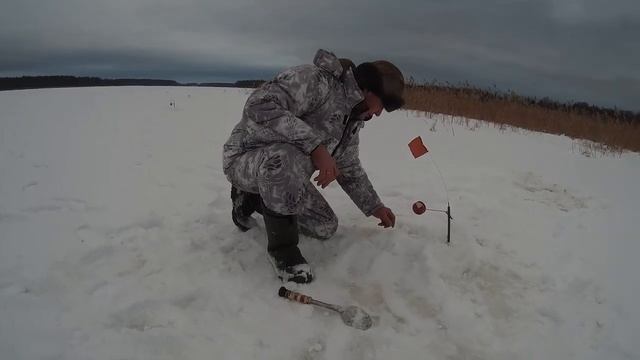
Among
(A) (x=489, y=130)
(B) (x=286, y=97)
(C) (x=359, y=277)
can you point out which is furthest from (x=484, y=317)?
(A) (x=489, y=130)

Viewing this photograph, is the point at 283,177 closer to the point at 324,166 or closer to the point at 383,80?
the point at 324,166

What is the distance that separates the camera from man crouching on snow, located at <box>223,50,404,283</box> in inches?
90.6

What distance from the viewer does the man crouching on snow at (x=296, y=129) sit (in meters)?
2.30

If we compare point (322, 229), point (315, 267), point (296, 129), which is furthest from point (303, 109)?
point (315, 267)

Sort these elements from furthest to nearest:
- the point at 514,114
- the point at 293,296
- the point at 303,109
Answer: the point at 514,114 < the point at 303,109 < the point at 293,296

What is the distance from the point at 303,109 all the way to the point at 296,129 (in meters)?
0.15

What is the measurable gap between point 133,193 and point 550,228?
3.06 m

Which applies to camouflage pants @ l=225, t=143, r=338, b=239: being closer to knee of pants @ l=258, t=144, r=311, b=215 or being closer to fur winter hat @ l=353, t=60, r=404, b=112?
knee of pants @ l=258, t=144, r=311, b=215

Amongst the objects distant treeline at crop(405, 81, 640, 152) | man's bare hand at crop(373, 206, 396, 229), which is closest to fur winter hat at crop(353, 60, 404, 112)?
man's bare hand at crop(373, 206, 396, 229)

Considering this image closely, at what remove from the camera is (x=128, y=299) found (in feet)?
7.19

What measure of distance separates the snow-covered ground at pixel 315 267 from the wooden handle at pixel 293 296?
0.04 m

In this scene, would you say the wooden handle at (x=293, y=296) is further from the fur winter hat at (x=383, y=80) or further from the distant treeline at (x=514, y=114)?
the distant treeline at (x=514, y=114)

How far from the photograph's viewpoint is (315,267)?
8.64ft

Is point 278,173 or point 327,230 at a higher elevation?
point 278,173
